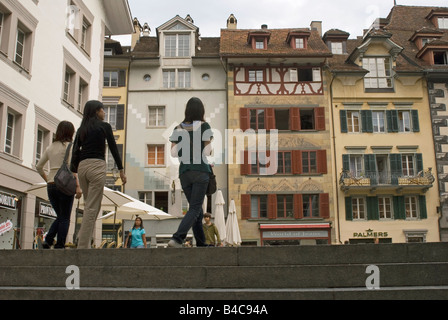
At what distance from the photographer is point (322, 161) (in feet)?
114

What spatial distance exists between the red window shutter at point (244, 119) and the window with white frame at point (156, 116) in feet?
17.7

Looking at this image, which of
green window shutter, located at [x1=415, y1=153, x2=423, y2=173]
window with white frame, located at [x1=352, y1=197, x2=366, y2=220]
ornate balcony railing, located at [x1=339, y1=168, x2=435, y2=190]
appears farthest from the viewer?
green window shutter, located at [x1=415, y1=153, x2=423, y2=173]

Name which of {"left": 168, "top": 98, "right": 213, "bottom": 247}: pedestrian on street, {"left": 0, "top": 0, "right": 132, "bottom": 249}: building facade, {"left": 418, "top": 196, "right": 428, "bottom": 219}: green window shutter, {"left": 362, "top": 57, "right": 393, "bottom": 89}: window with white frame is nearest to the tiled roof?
{"left": 362, "top": 57, "right": 393, "bottom": 89}: window with white frame

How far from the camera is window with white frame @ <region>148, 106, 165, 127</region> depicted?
119 feet

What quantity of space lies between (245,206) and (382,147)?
997 cm

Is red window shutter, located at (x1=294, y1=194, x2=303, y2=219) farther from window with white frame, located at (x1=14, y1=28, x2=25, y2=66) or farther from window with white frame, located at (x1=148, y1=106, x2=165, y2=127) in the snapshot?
window with white frame, located at (x1=14, y1=28, x2=25, y2=66)

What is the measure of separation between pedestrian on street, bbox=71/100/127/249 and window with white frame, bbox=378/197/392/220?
29.0 metres

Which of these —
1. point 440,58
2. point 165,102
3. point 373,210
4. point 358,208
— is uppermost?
point 440,58

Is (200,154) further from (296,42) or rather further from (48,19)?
(296,42)

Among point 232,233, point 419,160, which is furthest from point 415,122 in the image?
point 232,233

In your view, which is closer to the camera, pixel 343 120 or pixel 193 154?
pixel 193 154

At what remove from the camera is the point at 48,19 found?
1964cm

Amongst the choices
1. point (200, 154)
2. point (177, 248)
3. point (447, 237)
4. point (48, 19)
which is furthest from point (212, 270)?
point (447, 237)

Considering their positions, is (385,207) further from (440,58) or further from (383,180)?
(440,58)
